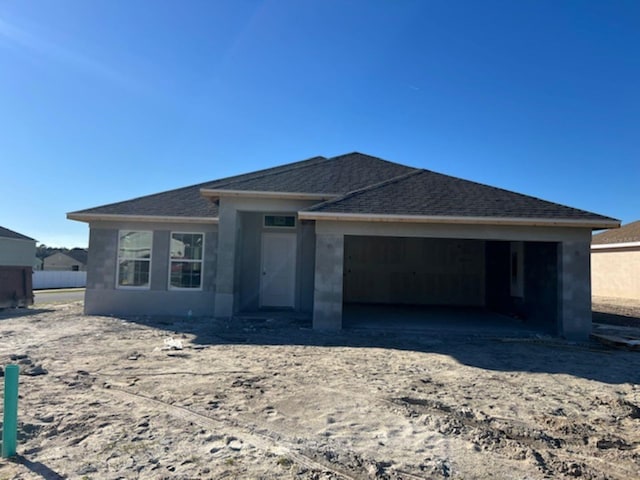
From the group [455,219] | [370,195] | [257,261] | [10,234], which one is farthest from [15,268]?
[455,219]

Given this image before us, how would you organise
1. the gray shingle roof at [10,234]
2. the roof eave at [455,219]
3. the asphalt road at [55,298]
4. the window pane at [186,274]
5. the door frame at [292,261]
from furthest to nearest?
the asphalt road at [55,298], the gray shingle roof at [10,234], the door frame at [292,261], the window pane at [186,274], the roof eave at [455,219]

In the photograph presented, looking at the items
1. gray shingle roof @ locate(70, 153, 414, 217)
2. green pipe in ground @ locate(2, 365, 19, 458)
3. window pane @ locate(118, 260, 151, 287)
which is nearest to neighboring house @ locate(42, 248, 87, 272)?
gray shingle roof @ locate(70, 153, 414, 217)

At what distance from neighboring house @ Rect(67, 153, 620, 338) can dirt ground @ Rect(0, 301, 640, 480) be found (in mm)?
2235

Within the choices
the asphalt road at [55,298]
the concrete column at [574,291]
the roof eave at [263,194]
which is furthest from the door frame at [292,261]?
the asphalt road at [55,298]

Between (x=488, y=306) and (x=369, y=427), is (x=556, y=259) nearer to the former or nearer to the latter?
(x=488, y=306)

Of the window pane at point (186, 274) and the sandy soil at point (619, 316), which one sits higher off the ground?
the window pane at point (186, 274)

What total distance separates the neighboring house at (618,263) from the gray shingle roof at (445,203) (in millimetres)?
13579

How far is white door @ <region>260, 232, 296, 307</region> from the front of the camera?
1377 centimetres

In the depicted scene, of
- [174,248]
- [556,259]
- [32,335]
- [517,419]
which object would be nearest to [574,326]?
[556,259]

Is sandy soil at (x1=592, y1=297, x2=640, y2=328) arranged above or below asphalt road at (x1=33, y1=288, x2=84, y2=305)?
above

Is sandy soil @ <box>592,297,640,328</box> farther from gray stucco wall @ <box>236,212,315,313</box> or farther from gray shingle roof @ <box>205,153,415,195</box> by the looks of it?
gray stucco wall @ <box>236,212,315,313</box>

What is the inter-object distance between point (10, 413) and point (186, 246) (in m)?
9.45

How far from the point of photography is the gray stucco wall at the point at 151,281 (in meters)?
12.7

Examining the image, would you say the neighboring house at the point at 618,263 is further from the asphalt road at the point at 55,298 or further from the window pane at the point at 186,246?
the asphalt road at the point at 55,298
